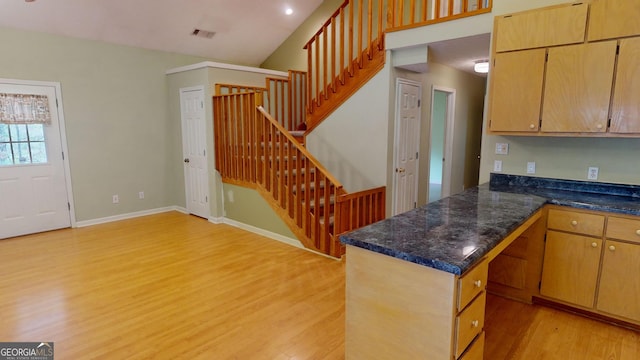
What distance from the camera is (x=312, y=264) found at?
3.70m

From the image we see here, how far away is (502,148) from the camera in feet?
10.5

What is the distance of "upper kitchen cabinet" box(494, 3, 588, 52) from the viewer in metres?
2.55

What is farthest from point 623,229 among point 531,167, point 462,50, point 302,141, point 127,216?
point 127,216

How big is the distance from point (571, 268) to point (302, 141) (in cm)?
359

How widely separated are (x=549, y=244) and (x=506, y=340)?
2.66 feet

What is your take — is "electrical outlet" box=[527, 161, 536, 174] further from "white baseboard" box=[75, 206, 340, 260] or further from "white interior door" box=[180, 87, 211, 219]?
"white interior door" box=[180, 87, 211, 219]

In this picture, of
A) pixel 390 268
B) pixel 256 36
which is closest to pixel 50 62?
pixel 256 36

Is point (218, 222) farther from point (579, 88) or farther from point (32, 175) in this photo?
point (579, 88)

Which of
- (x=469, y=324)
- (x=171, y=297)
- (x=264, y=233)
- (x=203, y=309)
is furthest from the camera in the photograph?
(x=264, y=233)

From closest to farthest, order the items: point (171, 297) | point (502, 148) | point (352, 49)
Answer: point (171, 297) → point (502, 148) → point (352, 49)

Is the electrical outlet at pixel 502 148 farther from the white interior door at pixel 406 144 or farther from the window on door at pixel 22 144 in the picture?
the window on door at pixel 22 144

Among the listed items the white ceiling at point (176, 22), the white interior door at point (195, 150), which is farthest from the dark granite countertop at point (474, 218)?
the white ceiling at point (176, 22)

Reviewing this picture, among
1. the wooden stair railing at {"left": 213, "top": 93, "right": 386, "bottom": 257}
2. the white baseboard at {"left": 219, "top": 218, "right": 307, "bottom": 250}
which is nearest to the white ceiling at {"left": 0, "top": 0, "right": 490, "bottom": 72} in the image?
the wooden stair railing at {"left": 213, "top": 93, "right": 386, "bottom": 257}

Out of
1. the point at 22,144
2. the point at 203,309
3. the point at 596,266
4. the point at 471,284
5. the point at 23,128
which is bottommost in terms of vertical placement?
the point at 203,309
